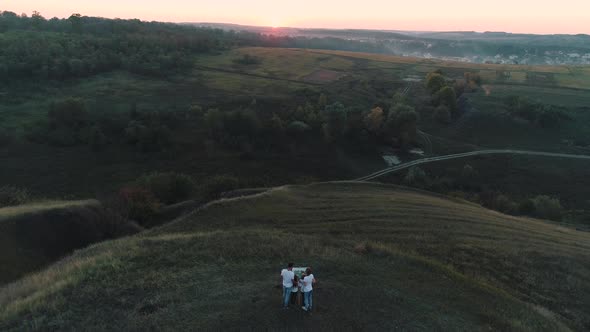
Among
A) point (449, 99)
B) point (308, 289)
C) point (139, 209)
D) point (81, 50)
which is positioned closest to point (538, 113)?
point (449, 99)

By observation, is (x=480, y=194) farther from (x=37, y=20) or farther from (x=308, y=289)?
(x=37, y=20)

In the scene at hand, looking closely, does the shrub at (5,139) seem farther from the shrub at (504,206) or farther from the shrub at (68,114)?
the shrub at (504,206)

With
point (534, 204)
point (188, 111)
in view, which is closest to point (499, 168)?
point (534, 204)

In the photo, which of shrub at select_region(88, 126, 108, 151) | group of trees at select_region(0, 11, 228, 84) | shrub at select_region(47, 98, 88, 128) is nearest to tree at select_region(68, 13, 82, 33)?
group of trees at select_region(0, 11, 228, 84)

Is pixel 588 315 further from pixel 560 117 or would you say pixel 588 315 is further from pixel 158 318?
pixel 560 117

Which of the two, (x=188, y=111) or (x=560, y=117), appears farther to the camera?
(x=560, y=117)

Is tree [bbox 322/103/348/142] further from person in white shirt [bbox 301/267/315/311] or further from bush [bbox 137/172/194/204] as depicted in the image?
person in white shirt [bbox 301/267/315/311]

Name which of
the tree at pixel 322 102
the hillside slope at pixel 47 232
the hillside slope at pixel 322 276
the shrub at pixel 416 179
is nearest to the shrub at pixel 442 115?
the tree at pixel 322 102
